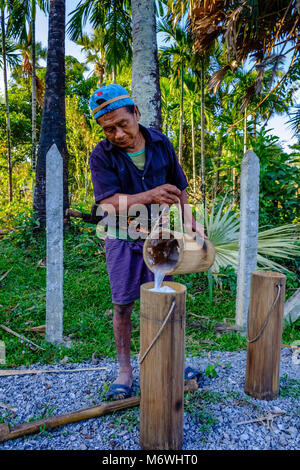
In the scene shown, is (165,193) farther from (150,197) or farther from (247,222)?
(247,222)

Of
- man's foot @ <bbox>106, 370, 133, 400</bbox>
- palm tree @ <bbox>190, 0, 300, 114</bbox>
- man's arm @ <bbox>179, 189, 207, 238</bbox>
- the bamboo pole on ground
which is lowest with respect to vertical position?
the bamboo pole on ground

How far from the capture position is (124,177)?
6.66 ft

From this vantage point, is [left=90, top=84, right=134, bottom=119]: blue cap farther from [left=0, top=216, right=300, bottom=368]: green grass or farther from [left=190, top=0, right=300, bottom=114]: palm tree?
[left=190, top=0, right=300, bottom=114]: palm tree

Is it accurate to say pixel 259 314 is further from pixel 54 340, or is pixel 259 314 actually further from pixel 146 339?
pixel 54 340

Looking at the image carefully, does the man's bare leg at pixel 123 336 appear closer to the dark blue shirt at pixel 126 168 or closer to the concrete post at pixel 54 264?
the dark blue shirt at pixel 126 168

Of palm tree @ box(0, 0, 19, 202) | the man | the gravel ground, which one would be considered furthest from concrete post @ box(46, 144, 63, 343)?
palm tree @ box(0, 0, 19, 202)

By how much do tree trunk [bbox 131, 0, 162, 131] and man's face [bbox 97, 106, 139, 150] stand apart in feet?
6.99

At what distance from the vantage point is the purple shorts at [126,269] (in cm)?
206

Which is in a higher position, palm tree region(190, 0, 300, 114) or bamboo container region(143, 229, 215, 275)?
palm tree region(190, 0, 300, 114)

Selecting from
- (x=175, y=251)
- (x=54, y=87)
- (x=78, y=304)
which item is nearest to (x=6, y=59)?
(x=54, y=87)

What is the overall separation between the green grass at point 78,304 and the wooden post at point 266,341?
0.71 m

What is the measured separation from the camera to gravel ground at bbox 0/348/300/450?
5.51 feet

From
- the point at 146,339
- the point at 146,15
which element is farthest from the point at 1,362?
the point at 146,15

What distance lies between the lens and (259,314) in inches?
83.9
